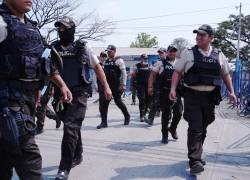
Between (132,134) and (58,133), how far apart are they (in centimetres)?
148

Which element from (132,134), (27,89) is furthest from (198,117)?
(132,134)

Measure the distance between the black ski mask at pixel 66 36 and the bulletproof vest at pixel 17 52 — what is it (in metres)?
1.70

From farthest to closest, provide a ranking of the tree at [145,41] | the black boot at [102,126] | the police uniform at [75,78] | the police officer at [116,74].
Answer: the tree at [145,41] → the police officer at [116,74] → the black boot at [102,126] → the police uniform at [75,78]

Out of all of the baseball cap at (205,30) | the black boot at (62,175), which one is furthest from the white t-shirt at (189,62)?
the black boot at (62,175)

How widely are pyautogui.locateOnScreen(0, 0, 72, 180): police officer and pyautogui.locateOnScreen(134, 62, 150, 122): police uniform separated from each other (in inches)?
279

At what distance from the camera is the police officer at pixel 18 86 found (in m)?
2.98

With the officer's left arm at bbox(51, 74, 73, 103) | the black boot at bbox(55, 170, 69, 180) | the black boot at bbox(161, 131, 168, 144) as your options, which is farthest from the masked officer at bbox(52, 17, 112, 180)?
the black boot at bbox(161, 131, 168, 144)

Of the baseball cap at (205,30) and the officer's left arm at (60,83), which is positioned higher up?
the baseball cap at (205,30)

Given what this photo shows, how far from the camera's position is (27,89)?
10.2 feet

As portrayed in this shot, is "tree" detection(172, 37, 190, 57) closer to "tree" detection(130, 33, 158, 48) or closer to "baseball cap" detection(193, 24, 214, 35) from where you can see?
"baseball cap" detection(193, 24, 214, 35)

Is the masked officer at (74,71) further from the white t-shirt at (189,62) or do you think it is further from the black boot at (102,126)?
the black boot at (102,126)

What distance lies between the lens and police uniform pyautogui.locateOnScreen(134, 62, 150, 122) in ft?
33.8

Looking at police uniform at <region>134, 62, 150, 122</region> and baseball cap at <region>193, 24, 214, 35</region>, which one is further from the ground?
baseball cap at <region>193, 24, 214, 35</region>

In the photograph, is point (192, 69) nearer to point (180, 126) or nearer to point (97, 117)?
point (180, 126)
